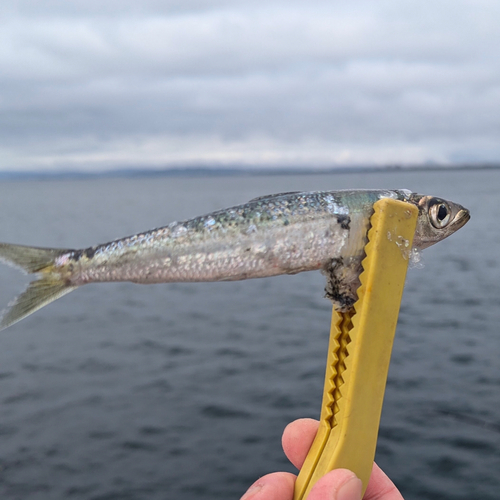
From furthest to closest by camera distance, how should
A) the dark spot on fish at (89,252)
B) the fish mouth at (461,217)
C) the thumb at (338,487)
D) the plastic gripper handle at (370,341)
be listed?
the dark spot on fish at (89,252) → the fish mouth at (461,217) → the plastic gripper handle at (370,341) → the thumb at (338,487)

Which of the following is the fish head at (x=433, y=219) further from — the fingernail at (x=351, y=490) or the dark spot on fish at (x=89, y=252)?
the dark spot on fish at (x=89, y=252)

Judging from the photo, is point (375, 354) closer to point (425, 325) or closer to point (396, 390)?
point (396, 390)

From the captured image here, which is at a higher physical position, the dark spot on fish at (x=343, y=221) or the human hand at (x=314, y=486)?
the dark spot on fish at (x=343, y=221)

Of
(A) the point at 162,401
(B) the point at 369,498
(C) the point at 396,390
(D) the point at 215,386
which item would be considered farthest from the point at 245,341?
(B) the point at 369,498

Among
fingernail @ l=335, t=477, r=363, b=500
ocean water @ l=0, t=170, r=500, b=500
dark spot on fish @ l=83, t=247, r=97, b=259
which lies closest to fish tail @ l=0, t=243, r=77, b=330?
dark spot on fish @ l=83, t=247, r=97, b=259

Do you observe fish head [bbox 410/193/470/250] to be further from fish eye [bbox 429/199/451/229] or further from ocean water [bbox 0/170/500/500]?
ocean water [bbox 0/170/500/500]

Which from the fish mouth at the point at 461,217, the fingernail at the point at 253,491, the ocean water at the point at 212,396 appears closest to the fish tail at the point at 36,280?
the fingernail at the point at 253,491

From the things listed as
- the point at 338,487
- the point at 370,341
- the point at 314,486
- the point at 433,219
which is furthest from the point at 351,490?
the point at 433,219

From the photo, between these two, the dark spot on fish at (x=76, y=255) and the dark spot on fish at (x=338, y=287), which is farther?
the dark spot on fish at (x=76, y=255)
